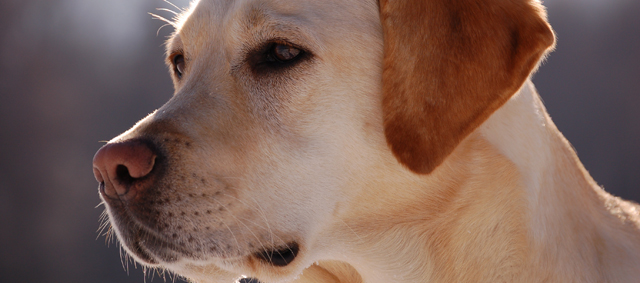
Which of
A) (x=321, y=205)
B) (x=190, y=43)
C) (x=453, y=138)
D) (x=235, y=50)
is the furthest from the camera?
(x=190, y=43)

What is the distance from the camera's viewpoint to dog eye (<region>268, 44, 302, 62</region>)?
167 centimetres

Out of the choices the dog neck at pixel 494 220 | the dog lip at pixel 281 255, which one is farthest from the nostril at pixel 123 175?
the dog neck at pixel 494 220

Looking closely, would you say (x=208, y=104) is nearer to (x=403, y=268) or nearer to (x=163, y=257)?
(x=163, y=257)

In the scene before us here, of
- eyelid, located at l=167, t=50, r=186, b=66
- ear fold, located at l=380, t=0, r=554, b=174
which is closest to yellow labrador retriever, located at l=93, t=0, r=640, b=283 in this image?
ear fold, located at l=380, t=0, r=554, b=174

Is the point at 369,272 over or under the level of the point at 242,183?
under

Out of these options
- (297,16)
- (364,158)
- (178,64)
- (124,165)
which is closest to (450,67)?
(364,158)

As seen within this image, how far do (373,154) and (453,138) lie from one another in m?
0.26

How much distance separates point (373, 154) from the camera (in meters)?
1.68

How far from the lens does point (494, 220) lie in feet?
5.51

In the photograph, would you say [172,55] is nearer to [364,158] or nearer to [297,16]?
[297,16]

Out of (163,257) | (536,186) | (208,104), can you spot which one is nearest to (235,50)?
(208,104)

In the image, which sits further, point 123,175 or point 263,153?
point 263,153

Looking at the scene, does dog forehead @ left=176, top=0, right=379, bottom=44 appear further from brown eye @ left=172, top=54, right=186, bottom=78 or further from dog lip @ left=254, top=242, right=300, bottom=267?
dog lip @ left=254, top=242, right=300, bottom=267

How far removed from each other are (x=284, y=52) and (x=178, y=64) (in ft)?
2.51
